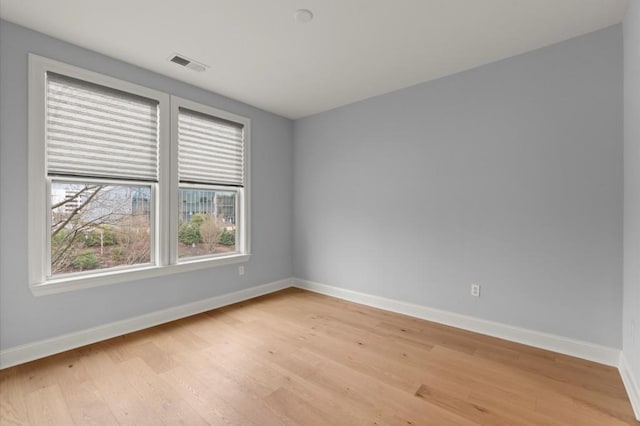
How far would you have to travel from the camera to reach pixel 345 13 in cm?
211

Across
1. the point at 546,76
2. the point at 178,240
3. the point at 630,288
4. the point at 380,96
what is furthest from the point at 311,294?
the point at 546,76

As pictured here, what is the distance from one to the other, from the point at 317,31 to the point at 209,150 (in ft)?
6.46

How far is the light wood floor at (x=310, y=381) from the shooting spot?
5.60 feet

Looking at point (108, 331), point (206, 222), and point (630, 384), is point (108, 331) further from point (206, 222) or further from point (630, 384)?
point (630, 384)

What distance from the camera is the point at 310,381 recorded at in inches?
80.6

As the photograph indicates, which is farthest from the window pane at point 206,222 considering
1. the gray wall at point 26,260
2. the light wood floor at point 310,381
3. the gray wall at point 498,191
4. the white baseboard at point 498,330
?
the white baseboard at point 498,330

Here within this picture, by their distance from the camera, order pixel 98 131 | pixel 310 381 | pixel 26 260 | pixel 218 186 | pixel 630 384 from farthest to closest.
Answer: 1. pixel 218 186
2. pixel 98 131
3. pixel 26 260
4. pixel 310 381
5. pixel 630 384

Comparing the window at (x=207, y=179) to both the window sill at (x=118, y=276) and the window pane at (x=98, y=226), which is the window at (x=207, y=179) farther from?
the window pane at (x=98, y=226)

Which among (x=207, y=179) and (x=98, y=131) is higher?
(x=98, y=131)

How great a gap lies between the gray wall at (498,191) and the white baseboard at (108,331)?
1601 millimetres

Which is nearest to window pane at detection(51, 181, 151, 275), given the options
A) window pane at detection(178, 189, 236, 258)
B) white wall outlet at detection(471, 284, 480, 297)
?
window pane at detection(178, 189, 236, 258)

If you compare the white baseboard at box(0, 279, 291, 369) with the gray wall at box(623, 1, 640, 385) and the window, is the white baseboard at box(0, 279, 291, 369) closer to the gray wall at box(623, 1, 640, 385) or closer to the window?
the window

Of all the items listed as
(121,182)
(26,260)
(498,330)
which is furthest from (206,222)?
(498,330)

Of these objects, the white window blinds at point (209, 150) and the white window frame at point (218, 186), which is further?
the white window blinds at point (209, 150)
